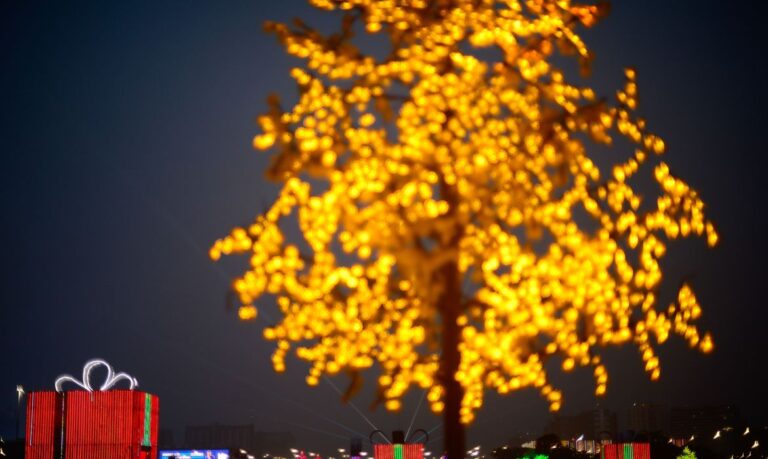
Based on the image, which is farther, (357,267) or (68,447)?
(68,447)

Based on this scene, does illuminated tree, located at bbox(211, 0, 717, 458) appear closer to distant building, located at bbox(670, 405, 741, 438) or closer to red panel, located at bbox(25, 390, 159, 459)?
red panel, located at bbox(25, 390, 159, 459)

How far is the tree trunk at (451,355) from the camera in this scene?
26.4 feet

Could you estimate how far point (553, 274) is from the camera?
7840mm

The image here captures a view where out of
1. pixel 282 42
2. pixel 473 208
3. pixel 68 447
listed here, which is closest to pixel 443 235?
pixel 473 208

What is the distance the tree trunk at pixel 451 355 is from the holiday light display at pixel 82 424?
218 inches

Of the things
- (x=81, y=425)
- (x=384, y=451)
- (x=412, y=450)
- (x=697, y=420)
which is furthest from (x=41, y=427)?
(x=697, y=420)

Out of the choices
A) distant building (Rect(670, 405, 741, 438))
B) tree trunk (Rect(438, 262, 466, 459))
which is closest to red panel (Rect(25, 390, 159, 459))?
tree trunk (Rect(438, 262, 466, 459))

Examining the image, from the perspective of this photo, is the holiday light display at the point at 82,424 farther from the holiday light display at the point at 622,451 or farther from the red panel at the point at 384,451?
the holiday light display at the point at 622,451

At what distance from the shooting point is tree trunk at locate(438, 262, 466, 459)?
804 cm

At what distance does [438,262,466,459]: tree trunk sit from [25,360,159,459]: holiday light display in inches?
218

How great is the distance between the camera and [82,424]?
12.3 meters

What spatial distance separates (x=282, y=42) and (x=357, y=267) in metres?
1.92

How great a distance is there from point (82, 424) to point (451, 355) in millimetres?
6078

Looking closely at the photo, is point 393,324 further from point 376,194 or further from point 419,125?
point 419,125
